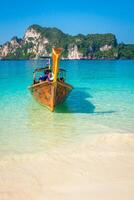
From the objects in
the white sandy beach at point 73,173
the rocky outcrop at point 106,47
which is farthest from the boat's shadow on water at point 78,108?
the rocky outcrop at point 106,47

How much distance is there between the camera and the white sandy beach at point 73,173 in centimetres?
569

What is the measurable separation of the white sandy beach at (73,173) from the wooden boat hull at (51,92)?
18.1 feet

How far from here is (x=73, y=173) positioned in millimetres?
6695

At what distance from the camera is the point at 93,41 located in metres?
190

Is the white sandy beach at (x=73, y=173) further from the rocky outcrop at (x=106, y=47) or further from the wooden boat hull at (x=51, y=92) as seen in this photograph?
the rocky outcrop at (x=106, y=47)

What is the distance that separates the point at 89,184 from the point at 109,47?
18209cm

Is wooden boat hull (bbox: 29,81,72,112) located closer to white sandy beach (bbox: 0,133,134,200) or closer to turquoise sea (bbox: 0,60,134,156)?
turquoise sea (bbox: 0,60,134,156)

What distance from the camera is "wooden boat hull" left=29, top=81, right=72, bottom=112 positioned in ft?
46.5

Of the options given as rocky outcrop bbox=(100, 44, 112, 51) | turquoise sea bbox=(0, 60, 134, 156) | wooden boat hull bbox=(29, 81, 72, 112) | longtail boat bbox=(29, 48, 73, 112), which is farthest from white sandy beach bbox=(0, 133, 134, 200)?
rocky outcrop bbox=(100, 44, 112, 51)

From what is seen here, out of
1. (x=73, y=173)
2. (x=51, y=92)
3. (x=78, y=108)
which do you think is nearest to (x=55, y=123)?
(x=51, y=92)

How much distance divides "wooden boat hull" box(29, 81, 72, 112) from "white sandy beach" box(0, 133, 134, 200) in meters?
5.52

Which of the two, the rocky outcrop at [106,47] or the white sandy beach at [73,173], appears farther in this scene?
the rocky outcrop at [106,47]

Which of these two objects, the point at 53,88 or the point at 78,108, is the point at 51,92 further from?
the point at 78,108

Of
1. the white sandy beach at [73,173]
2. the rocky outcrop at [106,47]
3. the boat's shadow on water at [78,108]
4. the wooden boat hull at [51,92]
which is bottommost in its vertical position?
the boat's shadow on water at [78,108]
